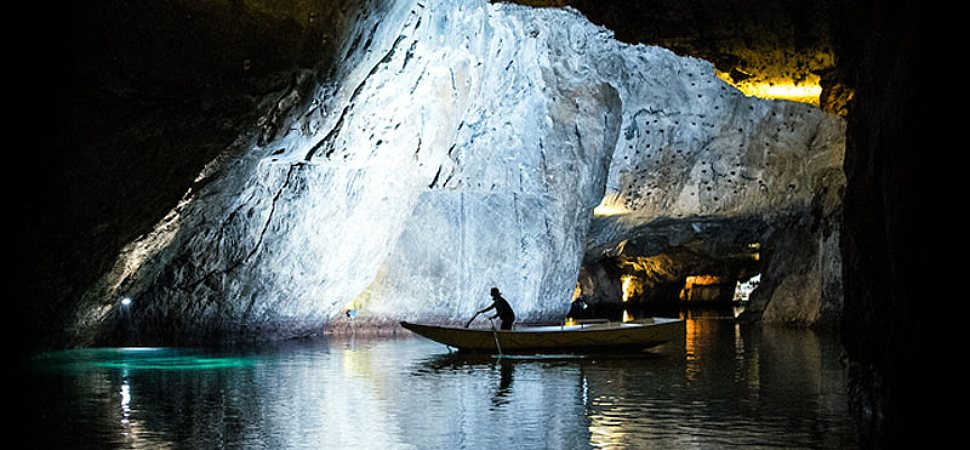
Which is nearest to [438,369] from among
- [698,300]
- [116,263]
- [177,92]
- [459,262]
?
[177,92]

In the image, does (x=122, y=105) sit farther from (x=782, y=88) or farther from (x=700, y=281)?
(x=700, y=281)

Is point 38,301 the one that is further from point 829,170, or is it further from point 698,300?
point 698,300

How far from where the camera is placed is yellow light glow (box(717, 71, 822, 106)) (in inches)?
523

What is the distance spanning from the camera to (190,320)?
836 inches

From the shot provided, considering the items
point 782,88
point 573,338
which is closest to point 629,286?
point 573,338

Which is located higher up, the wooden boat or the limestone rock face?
the limestone rock face

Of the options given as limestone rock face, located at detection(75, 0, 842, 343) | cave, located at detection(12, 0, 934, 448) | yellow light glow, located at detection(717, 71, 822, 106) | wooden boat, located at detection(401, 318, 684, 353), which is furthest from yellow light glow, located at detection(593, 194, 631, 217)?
yellow light glow, located at detection(717, 71, 822, 106)

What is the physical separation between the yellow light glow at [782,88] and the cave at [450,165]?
0.05 meters

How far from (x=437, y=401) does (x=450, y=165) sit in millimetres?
15156

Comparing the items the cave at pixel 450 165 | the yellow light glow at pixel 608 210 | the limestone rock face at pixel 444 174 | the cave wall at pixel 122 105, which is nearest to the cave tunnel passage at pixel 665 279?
the cave at pixel 450 165

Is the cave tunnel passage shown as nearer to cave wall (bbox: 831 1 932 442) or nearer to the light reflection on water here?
the light reflection on water

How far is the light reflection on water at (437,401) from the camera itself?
26.6 ft

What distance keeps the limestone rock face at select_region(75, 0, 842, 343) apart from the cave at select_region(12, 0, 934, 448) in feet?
0.22

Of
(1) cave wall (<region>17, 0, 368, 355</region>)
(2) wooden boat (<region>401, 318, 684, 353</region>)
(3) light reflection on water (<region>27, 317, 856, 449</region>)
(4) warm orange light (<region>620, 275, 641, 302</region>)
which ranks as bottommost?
(3) light reflection on water (<region>27, 317, 856, 449</region>)
